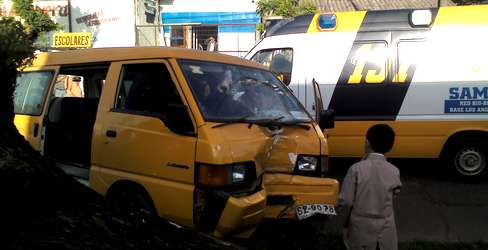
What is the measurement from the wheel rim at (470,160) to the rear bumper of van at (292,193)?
4131mm

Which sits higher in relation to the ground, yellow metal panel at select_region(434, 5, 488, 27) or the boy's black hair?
yellow metal panel at select_region(434, 5, 488, 27)

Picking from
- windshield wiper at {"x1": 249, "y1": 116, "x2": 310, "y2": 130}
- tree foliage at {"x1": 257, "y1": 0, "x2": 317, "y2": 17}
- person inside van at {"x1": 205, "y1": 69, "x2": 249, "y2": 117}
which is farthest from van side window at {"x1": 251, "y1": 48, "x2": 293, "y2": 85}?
tree foliage at {"x1": 257, "y1": 0, "x2": 317, "y2": 17}

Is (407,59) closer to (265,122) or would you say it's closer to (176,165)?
(265,122)

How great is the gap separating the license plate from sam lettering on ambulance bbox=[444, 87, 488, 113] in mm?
4174

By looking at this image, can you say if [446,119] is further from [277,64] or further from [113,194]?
[113,194]

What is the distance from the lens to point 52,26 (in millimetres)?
18828

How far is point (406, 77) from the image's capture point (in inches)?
330

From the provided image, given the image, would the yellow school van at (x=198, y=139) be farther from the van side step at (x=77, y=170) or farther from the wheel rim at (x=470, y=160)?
the wheel rim at (x=470, y=160)

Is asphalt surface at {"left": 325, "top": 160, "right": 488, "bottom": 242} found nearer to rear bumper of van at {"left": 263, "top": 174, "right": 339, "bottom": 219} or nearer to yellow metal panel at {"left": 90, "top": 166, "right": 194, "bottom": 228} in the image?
rear bumper of van at {"left": 263, "top": 174, "right": 339, "bottom": 219}

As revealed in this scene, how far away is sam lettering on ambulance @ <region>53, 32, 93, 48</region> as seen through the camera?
18.7m

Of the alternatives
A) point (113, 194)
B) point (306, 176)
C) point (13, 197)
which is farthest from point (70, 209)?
point (306, 176)

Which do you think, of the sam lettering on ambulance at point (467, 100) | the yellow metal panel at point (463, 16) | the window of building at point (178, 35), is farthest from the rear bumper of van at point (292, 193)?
the window of building at point (178, 35)

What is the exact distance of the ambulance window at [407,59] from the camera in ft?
27.4

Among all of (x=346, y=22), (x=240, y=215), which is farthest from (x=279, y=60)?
(x=240, y=215)
